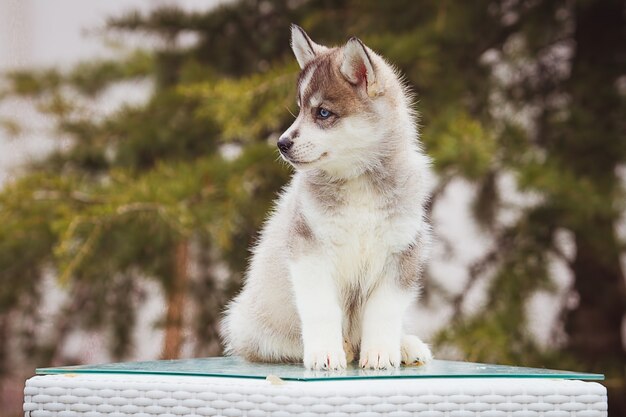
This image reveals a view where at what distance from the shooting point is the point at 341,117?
1.46 m

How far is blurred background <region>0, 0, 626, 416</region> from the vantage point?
8.03ft

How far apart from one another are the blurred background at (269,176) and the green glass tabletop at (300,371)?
0.70 metres

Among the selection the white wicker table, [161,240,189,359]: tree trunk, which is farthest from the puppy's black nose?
[161,240,189,359]: tree trunk

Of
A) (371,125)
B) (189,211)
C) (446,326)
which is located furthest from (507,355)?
(371,125)

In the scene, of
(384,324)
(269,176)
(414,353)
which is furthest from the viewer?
(269,176)

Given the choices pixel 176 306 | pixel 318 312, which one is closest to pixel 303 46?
pixel 318 312

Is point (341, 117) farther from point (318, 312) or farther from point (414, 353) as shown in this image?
point (414, 353)

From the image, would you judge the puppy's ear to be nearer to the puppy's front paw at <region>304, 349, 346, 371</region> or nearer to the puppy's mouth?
the puppy's mouth

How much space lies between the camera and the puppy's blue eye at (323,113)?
1.46 metres

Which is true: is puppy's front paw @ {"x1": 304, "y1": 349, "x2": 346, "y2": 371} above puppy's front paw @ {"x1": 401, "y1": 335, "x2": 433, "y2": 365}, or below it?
below

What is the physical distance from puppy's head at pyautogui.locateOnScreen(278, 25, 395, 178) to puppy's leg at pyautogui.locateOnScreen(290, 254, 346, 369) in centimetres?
17

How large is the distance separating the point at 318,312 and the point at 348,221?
16 centimetres

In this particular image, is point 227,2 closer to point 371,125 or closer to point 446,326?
point 446,326

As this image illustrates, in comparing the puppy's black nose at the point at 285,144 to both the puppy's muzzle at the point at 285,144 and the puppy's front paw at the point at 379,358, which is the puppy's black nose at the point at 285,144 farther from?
the puppy's front paw at the point at 379,358
